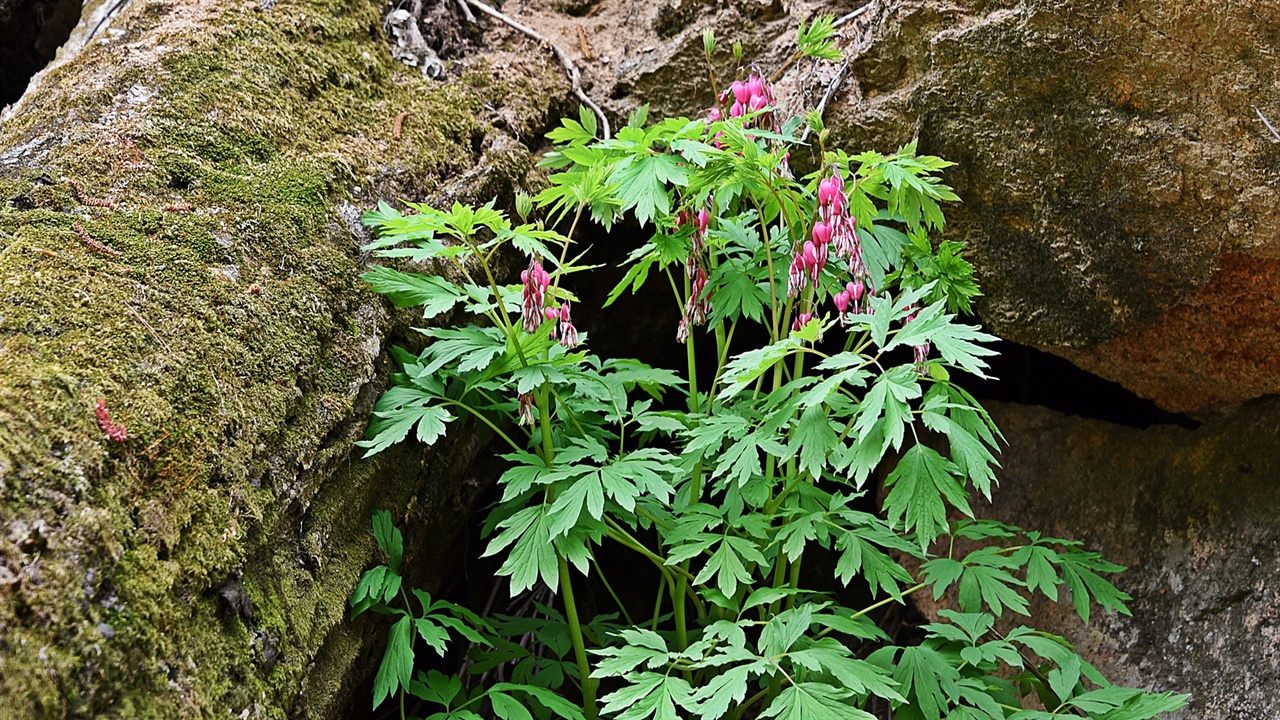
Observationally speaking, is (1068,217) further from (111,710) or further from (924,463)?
(111,710)

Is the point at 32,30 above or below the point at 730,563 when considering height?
below

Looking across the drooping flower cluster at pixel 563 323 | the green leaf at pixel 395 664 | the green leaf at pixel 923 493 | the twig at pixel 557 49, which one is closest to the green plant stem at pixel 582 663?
the green leaf at pixel 395 664

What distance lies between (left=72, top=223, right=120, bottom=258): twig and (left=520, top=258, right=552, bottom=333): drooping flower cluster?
0.81 meters

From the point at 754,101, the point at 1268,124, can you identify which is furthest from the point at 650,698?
the point at 1268,124

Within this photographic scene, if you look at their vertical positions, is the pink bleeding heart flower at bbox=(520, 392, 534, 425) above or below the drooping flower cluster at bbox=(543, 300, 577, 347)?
below

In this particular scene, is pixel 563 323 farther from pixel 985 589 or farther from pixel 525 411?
pixel 985 589

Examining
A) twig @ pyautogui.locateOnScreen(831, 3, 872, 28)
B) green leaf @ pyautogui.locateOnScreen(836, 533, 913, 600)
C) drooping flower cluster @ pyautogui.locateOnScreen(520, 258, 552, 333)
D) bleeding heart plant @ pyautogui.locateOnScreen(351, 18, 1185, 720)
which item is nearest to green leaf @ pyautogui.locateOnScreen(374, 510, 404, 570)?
bleeding heart plant @ pyautogui.locateOnScreen(351, 18, 1185, 720)

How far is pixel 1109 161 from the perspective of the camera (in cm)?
246

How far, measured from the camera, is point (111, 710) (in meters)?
1.27

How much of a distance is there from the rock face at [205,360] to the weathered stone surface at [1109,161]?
1.32 m

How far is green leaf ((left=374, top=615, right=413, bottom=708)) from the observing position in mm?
1866

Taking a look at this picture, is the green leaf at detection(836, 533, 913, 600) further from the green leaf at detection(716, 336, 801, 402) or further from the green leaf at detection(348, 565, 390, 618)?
the green leaf at detection(348, 565, 390, 618)

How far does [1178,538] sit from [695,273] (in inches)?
70.3

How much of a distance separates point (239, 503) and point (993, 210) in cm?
220
